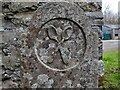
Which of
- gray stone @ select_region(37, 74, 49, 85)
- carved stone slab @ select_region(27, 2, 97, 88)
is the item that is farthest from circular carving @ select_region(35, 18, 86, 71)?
gray stone @ select_region(37, 74, 49, 85)

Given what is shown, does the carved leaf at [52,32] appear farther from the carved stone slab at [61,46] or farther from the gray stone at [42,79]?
the gray stone at [42,79]

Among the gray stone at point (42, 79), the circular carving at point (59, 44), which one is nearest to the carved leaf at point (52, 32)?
the circular carving at point (59, 44)

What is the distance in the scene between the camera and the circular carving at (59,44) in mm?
3199

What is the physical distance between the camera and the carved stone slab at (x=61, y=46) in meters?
3.16

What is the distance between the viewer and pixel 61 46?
3230 millimetres

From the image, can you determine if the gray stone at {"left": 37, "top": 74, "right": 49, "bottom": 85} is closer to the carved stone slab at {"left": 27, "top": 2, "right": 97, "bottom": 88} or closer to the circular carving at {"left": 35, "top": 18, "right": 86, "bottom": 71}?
the carved stone slab at {"left": 27, "top": 2, "right": 97, "bottom": 88}

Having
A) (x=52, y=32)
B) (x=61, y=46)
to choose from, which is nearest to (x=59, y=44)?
(x=61, y=46)

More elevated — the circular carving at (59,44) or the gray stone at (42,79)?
the circular carving at (59,44)

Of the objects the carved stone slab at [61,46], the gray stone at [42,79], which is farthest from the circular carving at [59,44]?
the gray stone at [42,79]

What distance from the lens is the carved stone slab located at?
3.16 m

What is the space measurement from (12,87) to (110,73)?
7.98 ft

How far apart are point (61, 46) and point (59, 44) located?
3 cm

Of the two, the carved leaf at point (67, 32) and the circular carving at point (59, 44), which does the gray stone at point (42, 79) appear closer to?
the circular carving at point (59, 44)

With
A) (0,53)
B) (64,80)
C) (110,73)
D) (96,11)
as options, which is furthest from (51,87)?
(110,73)
